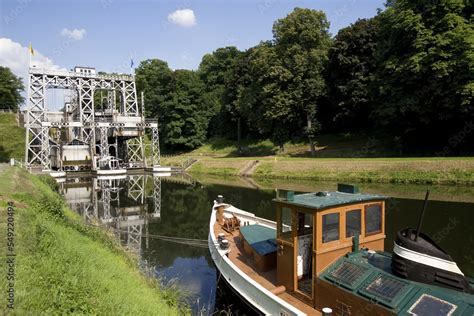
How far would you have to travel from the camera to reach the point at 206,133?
65.0 metres

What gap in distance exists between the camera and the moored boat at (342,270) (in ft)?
20.6

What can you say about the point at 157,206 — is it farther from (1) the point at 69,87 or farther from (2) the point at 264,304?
(1) the point at 69,87

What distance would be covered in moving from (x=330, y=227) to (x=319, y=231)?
1.51 ft

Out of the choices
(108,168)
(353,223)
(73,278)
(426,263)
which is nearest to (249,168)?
(108,168)

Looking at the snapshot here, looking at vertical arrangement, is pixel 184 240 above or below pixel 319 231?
below

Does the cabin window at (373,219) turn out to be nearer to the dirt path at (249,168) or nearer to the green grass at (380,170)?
the green grass at (380,170)

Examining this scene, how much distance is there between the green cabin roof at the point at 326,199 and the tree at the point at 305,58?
119 ft

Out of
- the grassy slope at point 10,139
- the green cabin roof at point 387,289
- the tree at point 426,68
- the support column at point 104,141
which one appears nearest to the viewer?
the green cabin roof at point 387,289

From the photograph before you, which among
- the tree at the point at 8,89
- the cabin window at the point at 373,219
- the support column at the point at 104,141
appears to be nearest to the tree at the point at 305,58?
the support column at the point at 104,141

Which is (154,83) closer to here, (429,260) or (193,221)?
(193,221)

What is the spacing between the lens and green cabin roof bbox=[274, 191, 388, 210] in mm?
7721

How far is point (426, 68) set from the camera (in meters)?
30.5

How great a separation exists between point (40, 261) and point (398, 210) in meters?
17.4

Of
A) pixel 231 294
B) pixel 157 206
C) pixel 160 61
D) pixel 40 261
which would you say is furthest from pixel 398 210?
pixel 160 61
